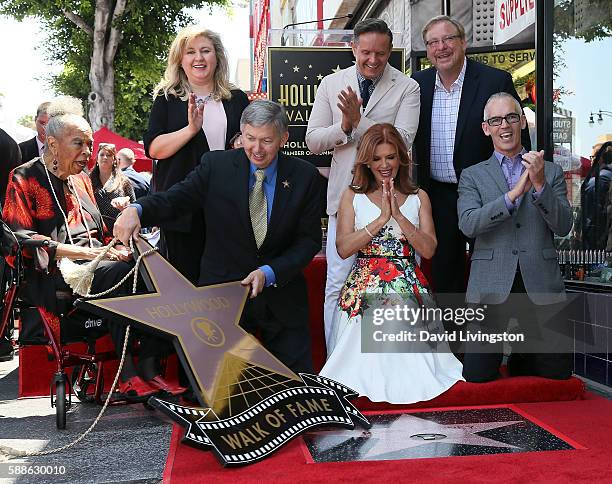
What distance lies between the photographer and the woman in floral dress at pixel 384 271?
15.6 feet

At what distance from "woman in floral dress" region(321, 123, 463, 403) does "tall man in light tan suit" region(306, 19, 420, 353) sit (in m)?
0.16

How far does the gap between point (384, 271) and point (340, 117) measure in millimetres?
1014

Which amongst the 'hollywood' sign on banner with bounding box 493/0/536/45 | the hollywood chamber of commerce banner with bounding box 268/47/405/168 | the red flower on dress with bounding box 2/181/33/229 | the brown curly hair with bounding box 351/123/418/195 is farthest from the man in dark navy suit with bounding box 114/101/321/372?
the 'hollywood' sign on banner with bounding box 493/0/536/45

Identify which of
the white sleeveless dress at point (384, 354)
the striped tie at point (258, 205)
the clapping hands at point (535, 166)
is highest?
the clapping hands at point (535, 166)

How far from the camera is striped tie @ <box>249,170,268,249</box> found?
452 cm

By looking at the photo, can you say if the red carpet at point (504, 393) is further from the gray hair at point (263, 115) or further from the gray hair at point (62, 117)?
the gray hair at point (62, 117)

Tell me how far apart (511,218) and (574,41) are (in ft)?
5.86

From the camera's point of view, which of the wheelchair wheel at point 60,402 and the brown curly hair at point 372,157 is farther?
the brown curly hair at point 372,157

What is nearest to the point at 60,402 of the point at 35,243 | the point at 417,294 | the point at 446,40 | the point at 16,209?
the point at 35,243

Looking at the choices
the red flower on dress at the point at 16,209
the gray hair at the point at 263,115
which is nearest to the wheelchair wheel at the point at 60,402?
the red flower on dress at the point at 16,209

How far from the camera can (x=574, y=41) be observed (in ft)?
19.3

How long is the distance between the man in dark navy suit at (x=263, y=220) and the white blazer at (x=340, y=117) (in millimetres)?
516

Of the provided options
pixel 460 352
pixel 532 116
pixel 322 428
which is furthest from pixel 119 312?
pixel 532 116

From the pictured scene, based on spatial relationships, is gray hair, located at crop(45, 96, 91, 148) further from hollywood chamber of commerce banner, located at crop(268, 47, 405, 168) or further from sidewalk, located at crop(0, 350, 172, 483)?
hollywood chamber of commerce banner, located at crop(268, 47, 405, 168)
